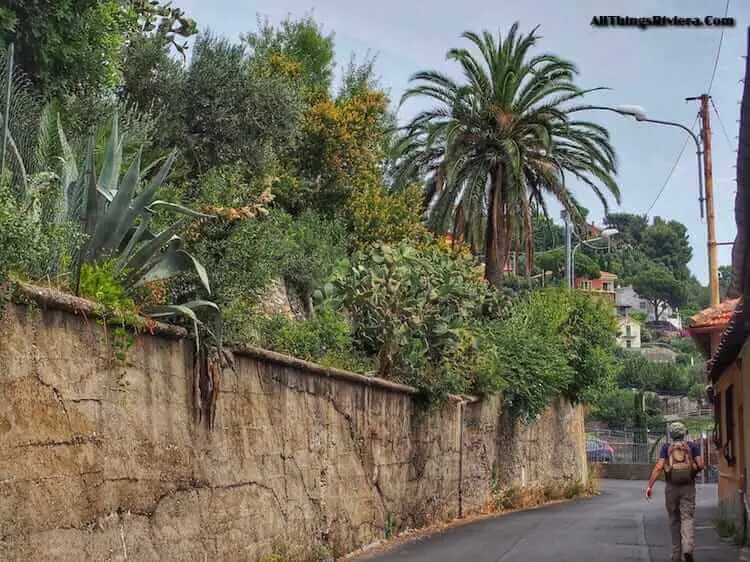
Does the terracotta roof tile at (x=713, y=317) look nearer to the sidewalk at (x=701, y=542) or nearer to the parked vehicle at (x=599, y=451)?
the sidewalk at (x=701, y=542)

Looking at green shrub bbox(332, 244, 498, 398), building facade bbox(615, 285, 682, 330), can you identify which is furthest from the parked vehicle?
building facade bbox(615, 285, 682, 330)

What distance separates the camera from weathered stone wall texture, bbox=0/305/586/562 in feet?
23.9

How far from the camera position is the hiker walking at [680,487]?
13.2 metres

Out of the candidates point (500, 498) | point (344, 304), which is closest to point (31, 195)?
point (344, 304)

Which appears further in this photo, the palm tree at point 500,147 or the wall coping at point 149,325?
the palm tree at point 500,147

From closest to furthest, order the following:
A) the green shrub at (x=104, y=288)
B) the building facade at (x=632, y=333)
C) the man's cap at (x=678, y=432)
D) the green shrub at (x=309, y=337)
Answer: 1. the green shrub at (x=104, y=288)
2. the green shrub at (x=309, y=337)
3. the man's cap at (x=678, y=432)
4. the building facade at (x=632, y=333)

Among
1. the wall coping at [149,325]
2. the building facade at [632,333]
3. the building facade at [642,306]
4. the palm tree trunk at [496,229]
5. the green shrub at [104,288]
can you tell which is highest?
the building facade at [642,306]

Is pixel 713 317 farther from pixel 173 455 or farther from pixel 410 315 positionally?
pixel 173 455

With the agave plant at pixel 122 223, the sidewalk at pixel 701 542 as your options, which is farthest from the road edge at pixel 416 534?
the agave plant at pixel 122 223

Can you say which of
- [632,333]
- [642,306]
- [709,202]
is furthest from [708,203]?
[642,306]

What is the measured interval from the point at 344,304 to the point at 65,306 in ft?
35.1

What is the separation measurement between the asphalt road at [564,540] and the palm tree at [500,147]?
846 cm

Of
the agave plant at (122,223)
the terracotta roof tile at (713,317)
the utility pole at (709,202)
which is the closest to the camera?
the agave plant at (122,223)

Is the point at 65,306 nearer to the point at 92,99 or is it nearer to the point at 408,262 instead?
the point at 92,99
